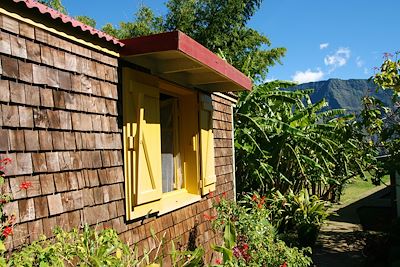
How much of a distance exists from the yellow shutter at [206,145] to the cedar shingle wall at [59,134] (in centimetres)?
159

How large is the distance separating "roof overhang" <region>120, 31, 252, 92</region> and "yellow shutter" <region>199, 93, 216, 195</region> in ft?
1.05

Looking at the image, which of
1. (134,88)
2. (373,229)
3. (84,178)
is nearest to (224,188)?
(134,88)

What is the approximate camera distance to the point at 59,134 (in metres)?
3.13

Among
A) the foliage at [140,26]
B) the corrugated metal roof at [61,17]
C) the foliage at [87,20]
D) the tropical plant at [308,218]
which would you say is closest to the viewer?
the corrugated metal roof at [61,17]

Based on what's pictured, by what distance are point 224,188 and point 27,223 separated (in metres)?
4.43

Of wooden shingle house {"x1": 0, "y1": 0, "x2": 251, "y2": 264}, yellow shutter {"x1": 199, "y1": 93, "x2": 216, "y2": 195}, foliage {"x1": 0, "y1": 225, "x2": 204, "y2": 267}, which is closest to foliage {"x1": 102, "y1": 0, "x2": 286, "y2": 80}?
yellow shutter {"x1": 199, "y1": 93, "x2": 216, "y2": 195}

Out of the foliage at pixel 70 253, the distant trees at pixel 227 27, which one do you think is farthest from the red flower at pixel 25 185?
the distant trees at pixel 227 27

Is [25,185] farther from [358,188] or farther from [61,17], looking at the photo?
[358,188]

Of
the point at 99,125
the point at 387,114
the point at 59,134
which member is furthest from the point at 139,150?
the point at 387,114

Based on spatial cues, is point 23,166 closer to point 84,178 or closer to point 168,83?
point 84,178

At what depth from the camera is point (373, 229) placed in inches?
404

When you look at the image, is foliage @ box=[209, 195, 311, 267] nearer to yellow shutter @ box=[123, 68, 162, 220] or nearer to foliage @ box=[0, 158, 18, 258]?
yellow shutter @ box=[123, 68, 162, 220]

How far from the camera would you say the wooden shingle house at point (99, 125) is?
9.18 feet

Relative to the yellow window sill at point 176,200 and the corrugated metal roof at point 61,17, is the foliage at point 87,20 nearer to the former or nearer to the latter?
the yellow window sill at point 176,200
